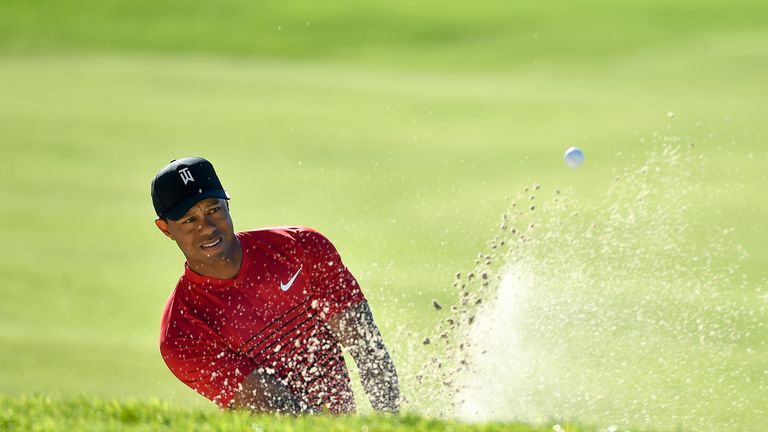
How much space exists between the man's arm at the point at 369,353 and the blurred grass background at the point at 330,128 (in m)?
2.50

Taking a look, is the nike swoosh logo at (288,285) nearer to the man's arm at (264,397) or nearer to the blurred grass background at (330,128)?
the man's arm at (264,397)

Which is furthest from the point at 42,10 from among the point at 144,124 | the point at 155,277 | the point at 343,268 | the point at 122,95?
the point at 343,268

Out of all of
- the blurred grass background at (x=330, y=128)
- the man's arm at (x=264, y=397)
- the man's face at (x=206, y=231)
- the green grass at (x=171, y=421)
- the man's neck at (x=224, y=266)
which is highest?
the blurred grass background at (x=330, y=128)

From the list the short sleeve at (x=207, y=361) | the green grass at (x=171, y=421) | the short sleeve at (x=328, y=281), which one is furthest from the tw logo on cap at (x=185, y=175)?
the green grass at (x=171, y=421)

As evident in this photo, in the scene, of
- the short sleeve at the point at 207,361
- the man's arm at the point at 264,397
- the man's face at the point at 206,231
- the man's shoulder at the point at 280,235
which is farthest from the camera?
the man's shoulder at the point at 280,235

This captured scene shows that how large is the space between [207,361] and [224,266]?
426 millimetres

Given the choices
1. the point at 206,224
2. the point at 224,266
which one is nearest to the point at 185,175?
the point at 206,224

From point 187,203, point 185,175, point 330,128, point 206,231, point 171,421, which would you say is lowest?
point 171,421

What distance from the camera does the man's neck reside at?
18.6 feet

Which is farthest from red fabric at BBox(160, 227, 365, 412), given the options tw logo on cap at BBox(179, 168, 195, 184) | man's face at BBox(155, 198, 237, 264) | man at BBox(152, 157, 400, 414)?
tw logo on cap at BBox(179, 168, 195, 184)

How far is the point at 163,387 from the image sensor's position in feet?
27.2

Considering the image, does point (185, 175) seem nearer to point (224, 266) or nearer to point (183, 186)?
point (183, 186)

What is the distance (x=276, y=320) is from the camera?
570 cm

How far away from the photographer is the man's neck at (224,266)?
18.6 ft
